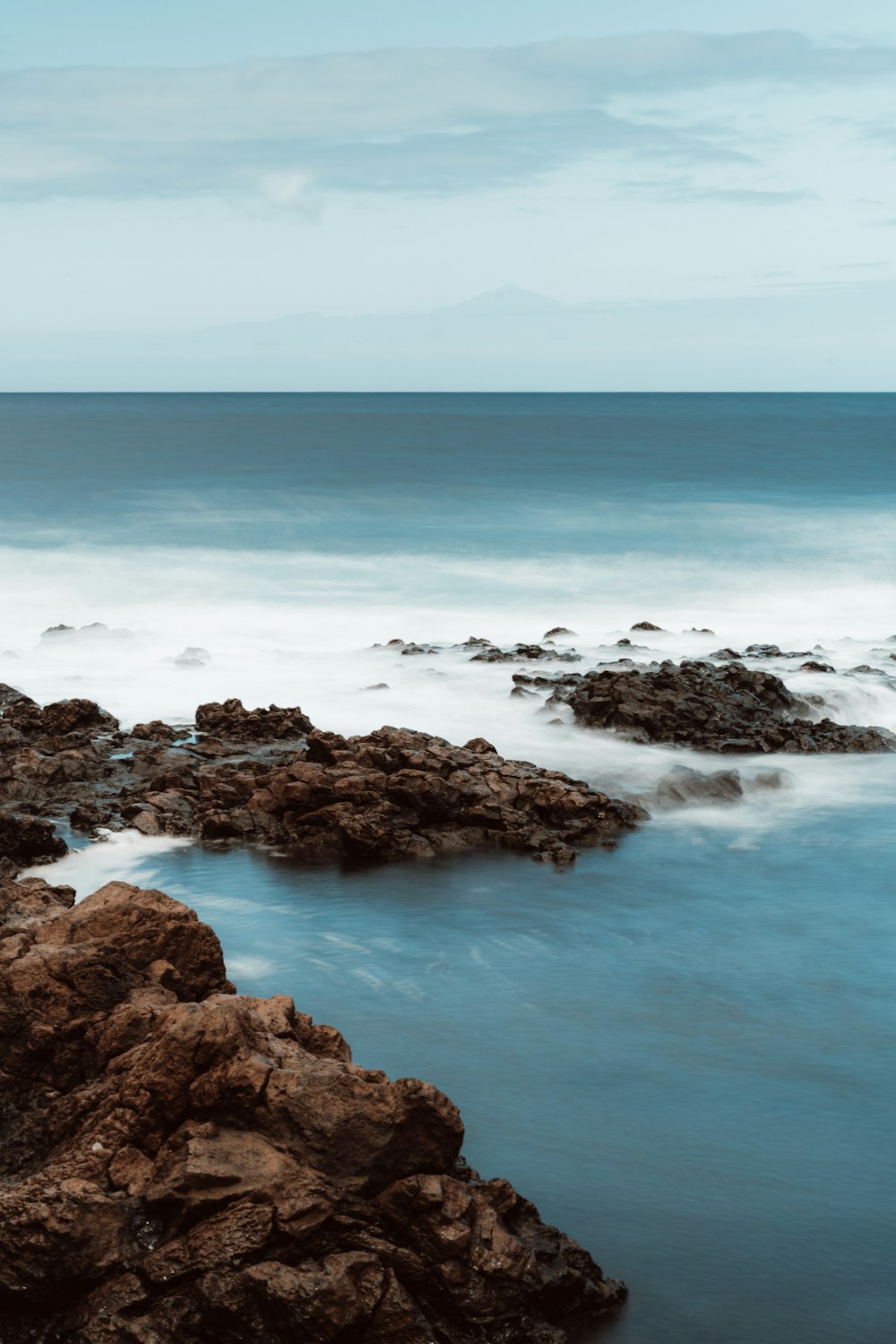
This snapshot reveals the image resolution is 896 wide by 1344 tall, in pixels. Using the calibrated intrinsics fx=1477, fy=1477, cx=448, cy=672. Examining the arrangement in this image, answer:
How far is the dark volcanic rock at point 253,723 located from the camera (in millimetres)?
17672

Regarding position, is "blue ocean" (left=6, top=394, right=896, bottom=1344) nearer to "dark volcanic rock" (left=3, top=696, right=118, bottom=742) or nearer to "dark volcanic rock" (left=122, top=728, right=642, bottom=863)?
"dark volcanic rock" (left=122, top=728, right=642, bottom=863)

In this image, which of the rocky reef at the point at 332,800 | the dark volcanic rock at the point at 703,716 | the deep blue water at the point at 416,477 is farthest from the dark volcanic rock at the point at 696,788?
the deep blue water at the point at 416,477

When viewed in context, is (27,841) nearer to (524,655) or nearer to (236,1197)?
(236,1197)

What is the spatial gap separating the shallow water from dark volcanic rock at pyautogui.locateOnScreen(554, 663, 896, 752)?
273 cm

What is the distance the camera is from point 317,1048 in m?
7.71

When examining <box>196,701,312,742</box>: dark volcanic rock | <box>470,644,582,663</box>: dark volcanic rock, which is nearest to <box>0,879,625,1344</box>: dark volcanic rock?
<box>196,701,312,742</box>: dark volcanic rock

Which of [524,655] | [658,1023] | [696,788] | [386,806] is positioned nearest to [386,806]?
[386,806]

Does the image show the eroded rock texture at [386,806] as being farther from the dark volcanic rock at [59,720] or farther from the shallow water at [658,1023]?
the dark volcanic rock at [59,720]

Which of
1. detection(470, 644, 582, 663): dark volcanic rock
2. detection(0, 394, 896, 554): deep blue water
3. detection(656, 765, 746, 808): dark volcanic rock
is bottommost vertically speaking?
detection(656, 765, 746, 808): dark volcanic rock

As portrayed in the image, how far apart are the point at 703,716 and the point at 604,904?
6.12 meters

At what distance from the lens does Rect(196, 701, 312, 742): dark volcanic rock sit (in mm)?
17672

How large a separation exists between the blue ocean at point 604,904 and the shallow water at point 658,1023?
3 cm

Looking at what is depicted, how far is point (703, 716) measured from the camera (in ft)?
60.7

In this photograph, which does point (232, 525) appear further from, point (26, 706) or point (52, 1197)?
point (52, 1197)
